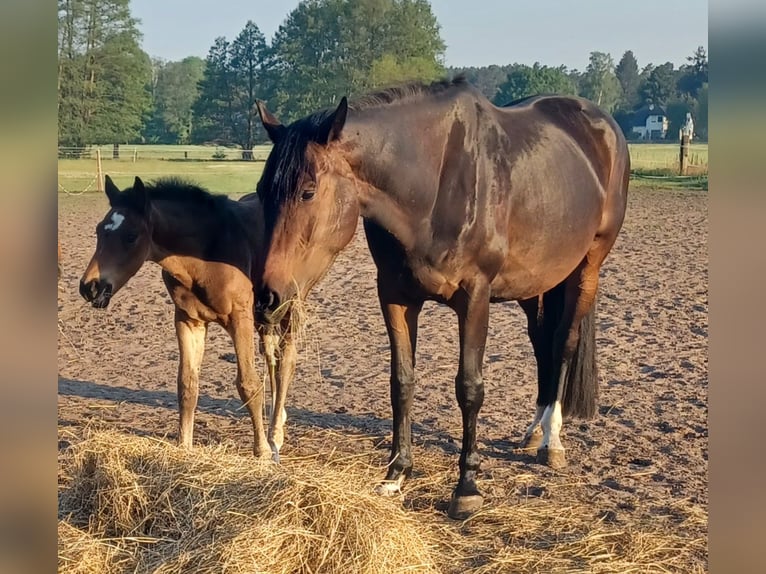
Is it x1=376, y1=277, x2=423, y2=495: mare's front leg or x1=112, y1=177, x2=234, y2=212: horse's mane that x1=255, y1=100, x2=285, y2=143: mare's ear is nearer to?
x1=376, y1=277, x2=423, y2=495: mare's front leg

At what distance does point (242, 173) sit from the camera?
837 inches

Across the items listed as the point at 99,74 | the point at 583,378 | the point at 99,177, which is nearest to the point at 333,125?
the point at 583,378

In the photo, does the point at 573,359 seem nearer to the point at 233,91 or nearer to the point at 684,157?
the point at 684,157

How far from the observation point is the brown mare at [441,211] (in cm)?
342

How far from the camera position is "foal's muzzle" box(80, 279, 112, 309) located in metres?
4.24

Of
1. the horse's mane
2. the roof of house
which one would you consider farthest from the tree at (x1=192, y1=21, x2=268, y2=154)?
the horse's mane

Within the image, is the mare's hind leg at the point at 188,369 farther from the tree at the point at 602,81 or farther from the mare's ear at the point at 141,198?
the tree at the point at 602,81

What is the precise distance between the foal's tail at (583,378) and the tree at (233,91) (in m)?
20.6

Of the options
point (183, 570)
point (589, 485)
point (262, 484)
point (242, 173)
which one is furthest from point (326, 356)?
point (242, 173)

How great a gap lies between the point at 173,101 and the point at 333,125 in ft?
102

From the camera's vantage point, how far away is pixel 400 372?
424cm

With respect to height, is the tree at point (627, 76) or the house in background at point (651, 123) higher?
the tree at point (627, 76)

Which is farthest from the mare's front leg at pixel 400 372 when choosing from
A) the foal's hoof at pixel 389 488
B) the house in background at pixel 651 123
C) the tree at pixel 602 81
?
the tree at pixel 602 81
